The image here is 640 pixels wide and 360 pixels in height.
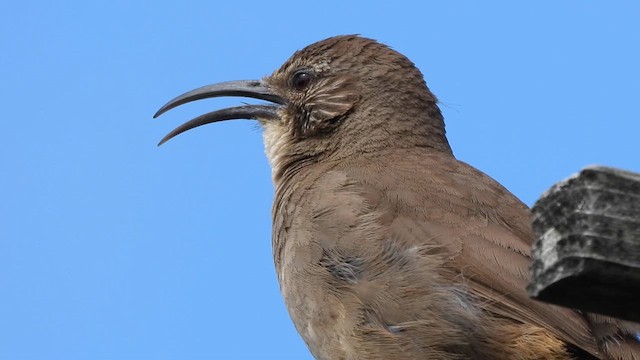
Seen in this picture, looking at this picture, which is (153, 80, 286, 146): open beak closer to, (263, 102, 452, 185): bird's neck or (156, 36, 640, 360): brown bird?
(263, 102, 452, 185): bird's neck

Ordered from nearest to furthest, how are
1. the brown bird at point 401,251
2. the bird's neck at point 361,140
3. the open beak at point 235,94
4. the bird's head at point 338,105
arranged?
the brown bird at point 401,251, the bird's neck at point 361,140, the bird's head at point 338,105, the open beak at point 235,94

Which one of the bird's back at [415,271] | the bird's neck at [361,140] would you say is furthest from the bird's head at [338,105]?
the bird's back at [415,271]

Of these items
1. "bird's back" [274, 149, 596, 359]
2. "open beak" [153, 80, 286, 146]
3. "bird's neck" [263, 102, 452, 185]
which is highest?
"open beak" [153, 80, 286, 146]

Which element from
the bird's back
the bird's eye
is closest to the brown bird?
the bird's back

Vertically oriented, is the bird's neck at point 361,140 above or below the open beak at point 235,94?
below

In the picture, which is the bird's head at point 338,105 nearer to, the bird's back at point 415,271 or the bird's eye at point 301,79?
the bird's eye at point 301,79

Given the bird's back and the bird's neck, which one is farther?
the bird's neck

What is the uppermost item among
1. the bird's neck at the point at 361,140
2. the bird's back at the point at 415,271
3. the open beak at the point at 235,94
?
the open beak at the point at 235,94

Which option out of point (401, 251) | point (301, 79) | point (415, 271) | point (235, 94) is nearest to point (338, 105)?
point (301, 79)
